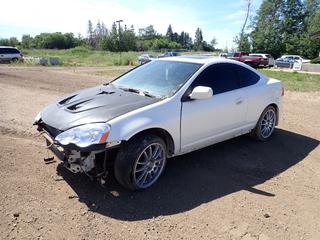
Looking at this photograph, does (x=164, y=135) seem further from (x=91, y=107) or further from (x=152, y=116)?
(x=91, y=107)

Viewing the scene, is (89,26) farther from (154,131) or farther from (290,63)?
(154,131)

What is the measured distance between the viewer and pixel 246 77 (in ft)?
17.5

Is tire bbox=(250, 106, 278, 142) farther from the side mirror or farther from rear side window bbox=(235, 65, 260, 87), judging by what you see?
the side mirror

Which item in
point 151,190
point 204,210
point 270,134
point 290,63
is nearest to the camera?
point 204,210

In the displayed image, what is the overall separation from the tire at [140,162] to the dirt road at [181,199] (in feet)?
0.50

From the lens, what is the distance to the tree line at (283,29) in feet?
169

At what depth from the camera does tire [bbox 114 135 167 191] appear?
3.59 m

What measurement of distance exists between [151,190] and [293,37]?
5719 cm

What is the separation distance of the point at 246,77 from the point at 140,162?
257 centimetres

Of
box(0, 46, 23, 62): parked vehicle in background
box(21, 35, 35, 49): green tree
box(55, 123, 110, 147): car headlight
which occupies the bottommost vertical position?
box(21, 35, 35, 49): green tree

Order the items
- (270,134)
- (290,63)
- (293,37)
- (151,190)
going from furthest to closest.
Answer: (293,37)
(290,63)
(270,134)
(151,190)

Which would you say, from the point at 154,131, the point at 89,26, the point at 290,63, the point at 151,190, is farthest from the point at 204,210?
the point at 89,26

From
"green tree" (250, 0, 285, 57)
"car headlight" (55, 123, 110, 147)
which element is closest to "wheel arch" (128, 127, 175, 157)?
"car headlight" (55, 123, 110, 147)

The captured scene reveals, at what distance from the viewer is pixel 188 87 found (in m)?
4.29
